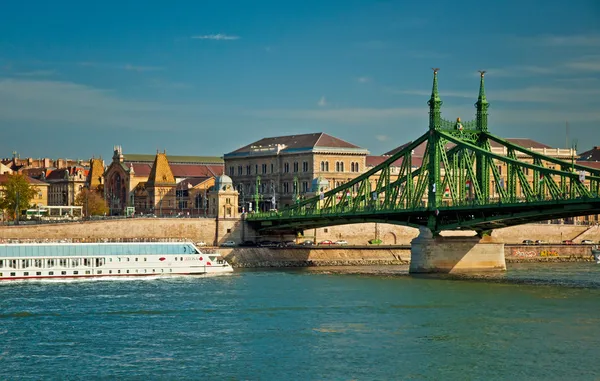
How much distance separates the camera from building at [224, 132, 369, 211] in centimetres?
13625

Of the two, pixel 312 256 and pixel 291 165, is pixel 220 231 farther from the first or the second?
pixel 291 165

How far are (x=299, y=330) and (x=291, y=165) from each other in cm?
8471

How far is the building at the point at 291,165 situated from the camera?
136250 millimetres

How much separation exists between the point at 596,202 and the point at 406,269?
26.6 m

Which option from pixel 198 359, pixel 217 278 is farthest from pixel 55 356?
pixel 217 278

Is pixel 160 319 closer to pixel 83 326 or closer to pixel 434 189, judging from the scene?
pixel 83 326

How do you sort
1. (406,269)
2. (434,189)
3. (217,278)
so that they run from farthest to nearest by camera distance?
(406,269) → (434,189) → (217,278)

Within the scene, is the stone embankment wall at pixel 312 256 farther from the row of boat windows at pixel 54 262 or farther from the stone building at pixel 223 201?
the row of boat windows at pixel 54 262

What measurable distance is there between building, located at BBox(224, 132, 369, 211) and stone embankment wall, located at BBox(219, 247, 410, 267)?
82.1 feet

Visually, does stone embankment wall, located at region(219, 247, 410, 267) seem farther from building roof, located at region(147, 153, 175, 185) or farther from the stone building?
building roof, located at region(147, 153, 175, 185)

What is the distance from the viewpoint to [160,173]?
152 meters

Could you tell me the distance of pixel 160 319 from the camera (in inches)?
2311

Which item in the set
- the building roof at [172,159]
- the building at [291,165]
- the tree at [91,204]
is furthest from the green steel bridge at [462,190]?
the building roof at [172,159]

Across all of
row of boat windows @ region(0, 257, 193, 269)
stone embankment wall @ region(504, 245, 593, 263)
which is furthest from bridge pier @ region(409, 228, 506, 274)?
row of boat windows @ region(0, 257, 193, 269)
